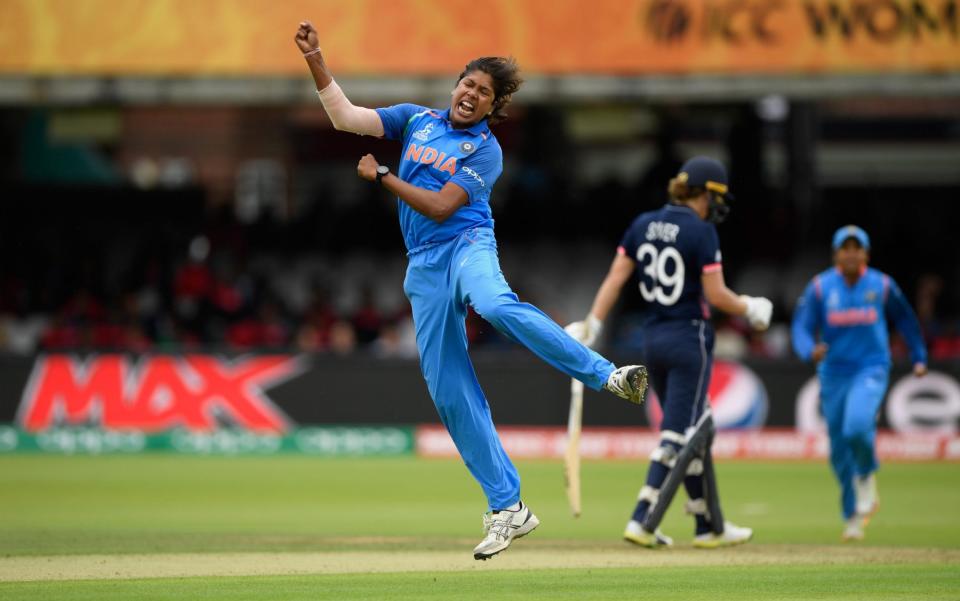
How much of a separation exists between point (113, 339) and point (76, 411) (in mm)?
2266

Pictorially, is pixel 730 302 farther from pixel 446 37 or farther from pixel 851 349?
pixel 446 37

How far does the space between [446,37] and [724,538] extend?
10.9 metres

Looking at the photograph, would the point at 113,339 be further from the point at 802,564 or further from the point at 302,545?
the point at 802,564

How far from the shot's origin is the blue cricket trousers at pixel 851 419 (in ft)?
32.9

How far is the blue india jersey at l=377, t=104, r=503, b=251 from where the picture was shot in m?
7.28

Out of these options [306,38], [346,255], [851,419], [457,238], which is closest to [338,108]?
[306,38]

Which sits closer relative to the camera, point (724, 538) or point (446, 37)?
point (724, 538)

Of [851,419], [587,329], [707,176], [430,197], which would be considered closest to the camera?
[430,197]

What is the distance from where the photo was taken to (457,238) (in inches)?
287

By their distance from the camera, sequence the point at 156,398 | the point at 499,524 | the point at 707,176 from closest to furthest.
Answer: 1. the point at 499,524
2. the point at 707,176
3. the point at 156,398

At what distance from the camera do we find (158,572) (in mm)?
7645

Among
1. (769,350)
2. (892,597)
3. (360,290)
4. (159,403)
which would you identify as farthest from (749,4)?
(892,597)

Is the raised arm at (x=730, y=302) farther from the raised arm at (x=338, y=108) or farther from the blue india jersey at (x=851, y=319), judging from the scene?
the raised arm at (x=338, y=108)

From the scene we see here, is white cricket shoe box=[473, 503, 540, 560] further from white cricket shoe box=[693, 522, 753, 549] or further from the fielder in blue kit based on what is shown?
the fielder in blue kit
